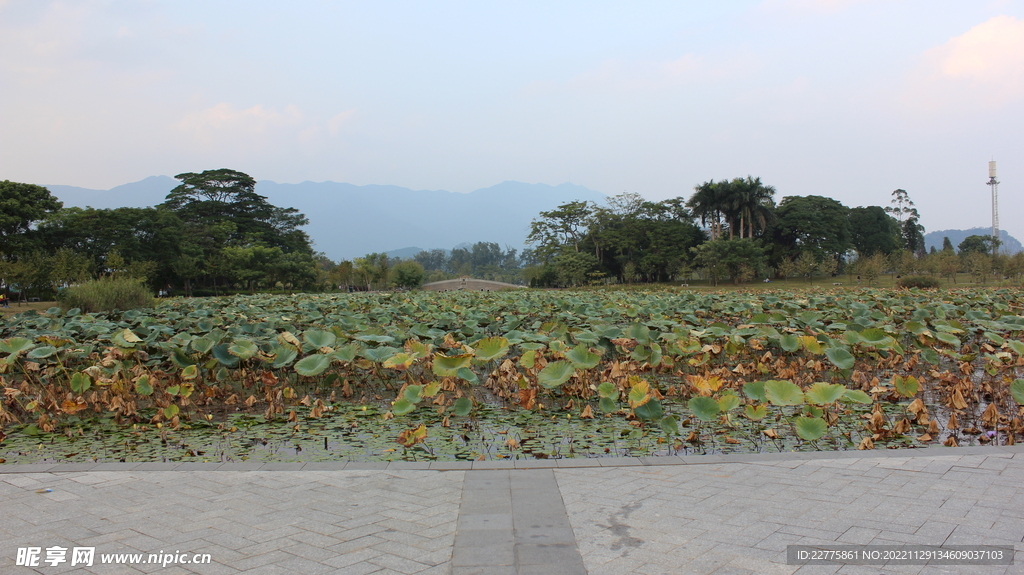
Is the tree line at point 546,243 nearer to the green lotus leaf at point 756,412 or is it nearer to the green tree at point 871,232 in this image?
the green tree at point 871,232

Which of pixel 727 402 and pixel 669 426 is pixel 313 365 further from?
pixel 727 402

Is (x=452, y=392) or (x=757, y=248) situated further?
(x=757, y=248)

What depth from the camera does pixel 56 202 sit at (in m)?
30.2

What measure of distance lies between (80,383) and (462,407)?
148 inches

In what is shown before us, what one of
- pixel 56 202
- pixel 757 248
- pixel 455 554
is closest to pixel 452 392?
pixel 455 554

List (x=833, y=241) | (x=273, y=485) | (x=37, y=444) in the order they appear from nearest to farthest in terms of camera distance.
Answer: (x=273, y=485) < (x=37, y=444) < (x=833, y=241)

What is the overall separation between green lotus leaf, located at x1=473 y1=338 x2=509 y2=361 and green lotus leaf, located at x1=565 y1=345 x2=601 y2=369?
0.68 metres

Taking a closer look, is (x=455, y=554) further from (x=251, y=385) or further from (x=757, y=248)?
(x=757, y=248)

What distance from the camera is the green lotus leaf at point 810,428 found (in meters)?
4.47

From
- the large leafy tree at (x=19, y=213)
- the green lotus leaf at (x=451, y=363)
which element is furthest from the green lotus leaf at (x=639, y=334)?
the large leafy tree at (x=19, y=213)

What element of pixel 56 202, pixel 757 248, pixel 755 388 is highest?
pixel 56 202

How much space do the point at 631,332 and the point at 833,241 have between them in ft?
145

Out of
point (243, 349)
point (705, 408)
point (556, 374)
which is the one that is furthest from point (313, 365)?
point (705, 408)

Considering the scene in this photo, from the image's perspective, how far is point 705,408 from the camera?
15.6ft
